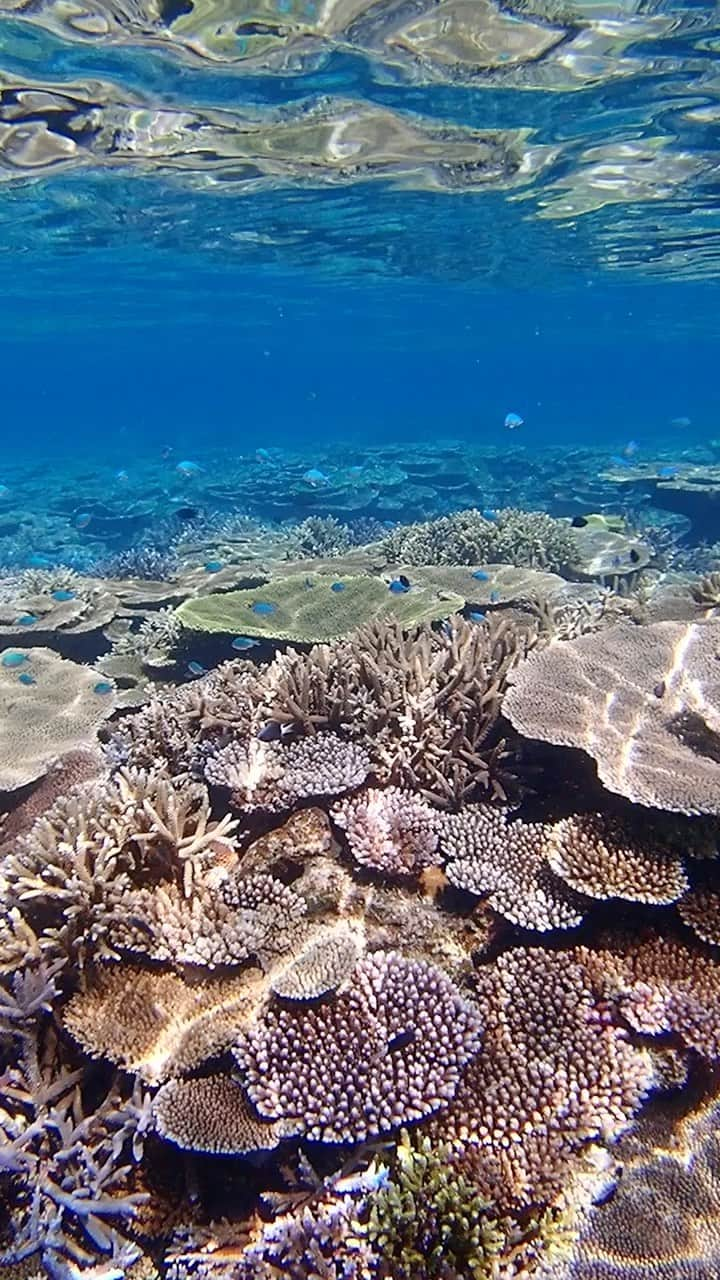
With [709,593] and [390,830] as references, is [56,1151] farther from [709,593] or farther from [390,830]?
[709,593]

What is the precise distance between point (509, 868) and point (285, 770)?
1476 millimetres

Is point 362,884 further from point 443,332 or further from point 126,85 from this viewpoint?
point 443,332

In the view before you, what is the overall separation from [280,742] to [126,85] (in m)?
15.3

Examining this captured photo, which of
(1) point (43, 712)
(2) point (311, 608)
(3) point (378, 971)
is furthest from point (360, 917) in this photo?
(2) point (311, 608)

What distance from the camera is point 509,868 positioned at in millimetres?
4055

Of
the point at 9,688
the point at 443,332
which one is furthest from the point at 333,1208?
the point at 443,332

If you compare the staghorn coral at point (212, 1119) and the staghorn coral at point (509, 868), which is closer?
the staghorn coral at point (212, 1119)

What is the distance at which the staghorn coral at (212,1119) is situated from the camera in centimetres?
313

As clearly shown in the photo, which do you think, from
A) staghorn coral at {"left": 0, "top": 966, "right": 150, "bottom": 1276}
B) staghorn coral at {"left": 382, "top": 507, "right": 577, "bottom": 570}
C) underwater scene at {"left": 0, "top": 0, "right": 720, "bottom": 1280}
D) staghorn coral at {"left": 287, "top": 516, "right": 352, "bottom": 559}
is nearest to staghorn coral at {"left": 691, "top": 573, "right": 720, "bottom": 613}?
underwater scene at {"left": 0, "top": 0, "right": 720, "bottom": 1280}

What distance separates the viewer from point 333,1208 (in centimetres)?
303

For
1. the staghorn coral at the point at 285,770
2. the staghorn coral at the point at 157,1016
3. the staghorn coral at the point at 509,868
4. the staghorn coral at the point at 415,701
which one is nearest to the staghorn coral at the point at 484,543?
the staghorn coral at the point at 415,701

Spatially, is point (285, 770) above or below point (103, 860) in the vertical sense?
below

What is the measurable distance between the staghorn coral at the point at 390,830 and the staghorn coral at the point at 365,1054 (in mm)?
727

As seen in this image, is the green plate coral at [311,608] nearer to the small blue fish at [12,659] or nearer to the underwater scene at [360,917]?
the underwater scene at [360,917]
